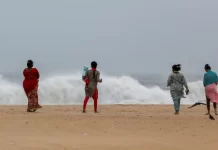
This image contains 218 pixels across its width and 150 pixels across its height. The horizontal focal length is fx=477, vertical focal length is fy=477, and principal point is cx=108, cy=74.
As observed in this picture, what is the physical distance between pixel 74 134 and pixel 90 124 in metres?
1.12

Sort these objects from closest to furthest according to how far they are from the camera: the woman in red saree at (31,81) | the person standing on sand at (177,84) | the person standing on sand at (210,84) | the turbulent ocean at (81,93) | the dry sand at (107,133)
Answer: the dry sand at (107,133) < the person standing on sand at (210,84) < the woman in red saree at (31,81) < the person standing on sand at (177,84) < the turbulent ocean at (81,93)

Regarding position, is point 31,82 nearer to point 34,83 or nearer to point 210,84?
point 34,83

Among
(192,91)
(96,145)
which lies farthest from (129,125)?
(192,91)

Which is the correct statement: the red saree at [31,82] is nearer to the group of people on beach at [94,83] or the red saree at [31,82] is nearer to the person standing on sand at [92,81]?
the group of people on beach at [94,83]

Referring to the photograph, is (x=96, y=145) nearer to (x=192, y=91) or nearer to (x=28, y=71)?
(x=28, y=71)

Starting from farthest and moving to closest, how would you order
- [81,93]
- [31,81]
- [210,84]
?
[81,93] < [31,81] < [210,84]

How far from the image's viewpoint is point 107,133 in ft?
35.3

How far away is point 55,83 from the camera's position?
29.6 meters

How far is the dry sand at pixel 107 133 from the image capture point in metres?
8.80

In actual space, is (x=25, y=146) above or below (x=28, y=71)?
below

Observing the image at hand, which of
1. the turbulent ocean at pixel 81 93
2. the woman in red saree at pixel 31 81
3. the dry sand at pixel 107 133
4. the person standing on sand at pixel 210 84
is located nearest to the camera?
the dry sand at pixel 107 133

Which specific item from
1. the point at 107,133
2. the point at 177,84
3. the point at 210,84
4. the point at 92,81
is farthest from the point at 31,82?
the point at 210,84

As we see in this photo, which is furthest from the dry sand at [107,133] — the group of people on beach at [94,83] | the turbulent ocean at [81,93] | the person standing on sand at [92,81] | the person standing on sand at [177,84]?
the turbulent ocean at [81,93]

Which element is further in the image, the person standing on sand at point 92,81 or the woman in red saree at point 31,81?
the person standing on sand at point 92,81
